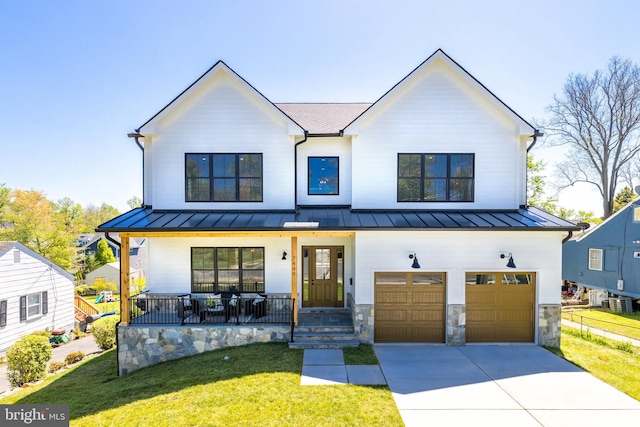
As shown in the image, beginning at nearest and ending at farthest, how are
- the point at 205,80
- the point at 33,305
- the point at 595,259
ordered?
the point at 205,80 → the point at 33,305 → the point at 595,259

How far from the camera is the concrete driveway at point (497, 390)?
235 inches

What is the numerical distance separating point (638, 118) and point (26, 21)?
129 ft

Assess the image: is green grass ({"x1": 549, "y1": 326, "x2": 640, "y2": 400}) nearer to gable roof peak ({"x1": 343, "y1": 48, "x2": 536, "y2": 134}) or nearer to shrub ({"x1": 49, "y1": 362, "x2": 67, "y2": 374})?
gable roof peak ({"x1": 343, "y1": 48, "x2": 536, "y2": 134})

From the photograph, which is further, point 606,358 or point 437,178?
point 437,178

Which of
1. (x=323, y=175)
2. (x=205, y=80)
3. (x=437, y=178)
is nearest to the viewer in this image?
(x=205, y=80)

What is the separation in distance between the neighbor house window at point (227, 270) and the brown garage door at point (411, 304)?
14.7 feet

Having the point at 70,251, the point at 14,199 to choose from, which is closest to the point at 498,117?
the point at 70,251

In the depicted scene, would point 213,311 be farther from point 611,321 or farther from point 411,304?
point 611,321

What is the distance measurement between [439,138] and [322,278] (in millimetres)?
6640

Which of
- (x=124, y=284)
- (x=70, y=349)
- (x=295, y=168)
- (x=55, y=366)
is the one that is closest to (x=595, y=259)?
(x=295, y=168)

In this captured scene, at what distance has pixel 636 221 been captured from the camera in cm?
1819

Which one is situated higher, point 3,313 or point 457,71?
point 457,71

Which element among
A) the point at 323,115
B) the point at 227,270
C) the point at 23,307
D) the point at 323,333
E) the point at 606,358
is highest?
the point at 323,115

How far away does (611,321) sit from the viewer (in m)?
15.2
